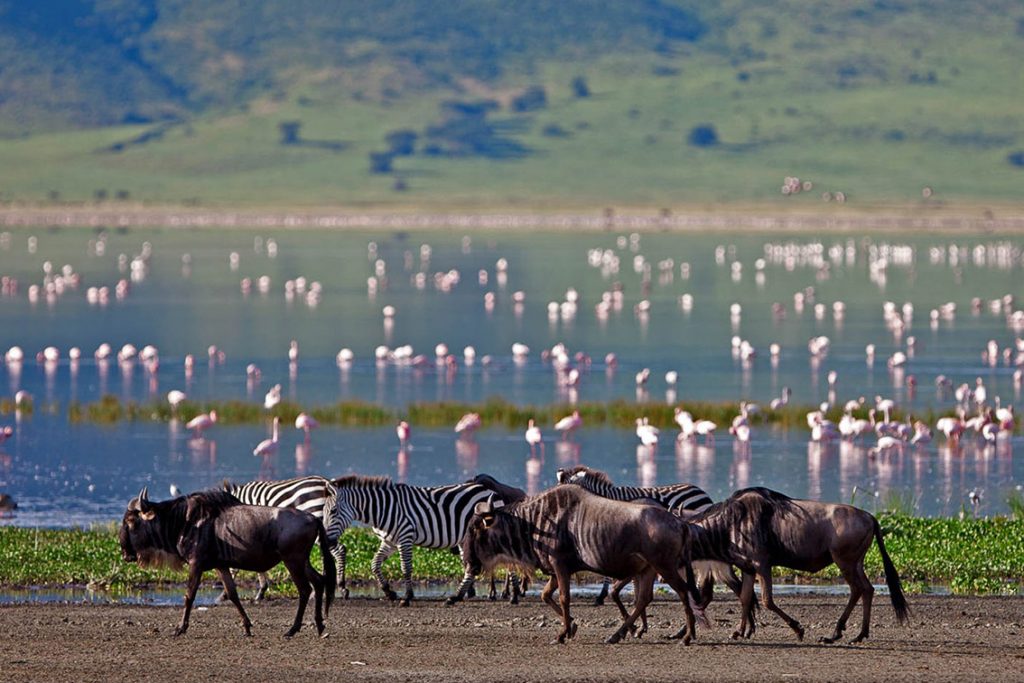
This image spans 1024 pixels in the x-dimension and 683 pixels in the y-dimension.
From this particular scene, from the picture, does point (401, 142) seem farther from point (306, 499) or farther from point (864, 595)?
point (864, 595)

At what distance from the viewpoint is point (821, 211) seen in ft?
461

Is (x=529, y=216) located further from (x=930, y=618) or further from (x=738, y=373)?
(x=930, y=618)

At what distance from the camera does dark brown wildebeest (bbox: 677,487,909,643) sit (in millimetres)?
14516

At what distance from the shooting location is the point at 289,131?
183625 millimetres

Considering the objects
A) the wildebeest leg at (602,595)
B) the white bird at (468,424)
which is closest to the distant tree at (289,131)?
the white bird at (468,424)

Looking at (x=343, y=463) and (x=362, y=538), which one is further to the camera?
(x=343, y=463)

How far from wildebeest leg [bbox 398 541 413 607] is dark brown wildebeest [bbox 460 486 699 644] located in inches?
86.5

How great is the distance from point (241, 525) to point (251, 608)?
2210mm

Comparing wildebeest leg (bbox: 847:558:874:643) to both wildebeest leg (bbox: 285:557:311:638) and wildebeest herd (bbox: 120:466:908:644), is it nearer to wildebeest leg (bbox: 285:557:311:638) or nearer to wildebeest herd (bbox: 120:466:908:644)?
wildebeest herd (bbox: 120:466:908:644)

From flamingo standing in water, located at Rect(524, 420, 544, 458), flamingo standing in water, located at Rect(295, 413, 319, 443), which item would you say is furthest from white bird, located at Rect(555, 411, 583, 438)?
flamingo standing in water, located at Rect(295, 413, 319, 443)

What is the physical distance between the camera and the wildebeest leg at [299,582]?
14.6 meters

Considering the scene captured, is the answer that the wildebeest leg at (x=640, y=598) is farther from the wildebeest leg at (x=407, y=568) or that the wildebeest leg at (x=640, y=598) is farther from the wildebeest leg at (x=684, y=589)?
the wildebeest leg at (x=407, y=568)

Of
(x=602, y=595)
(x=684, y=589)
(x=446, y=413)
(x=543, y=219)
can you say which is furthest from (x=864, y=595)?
(x=543, y=219)

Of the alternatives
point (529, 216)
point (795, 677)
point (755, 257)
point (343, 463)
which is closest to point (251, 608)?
point (795, 677)
